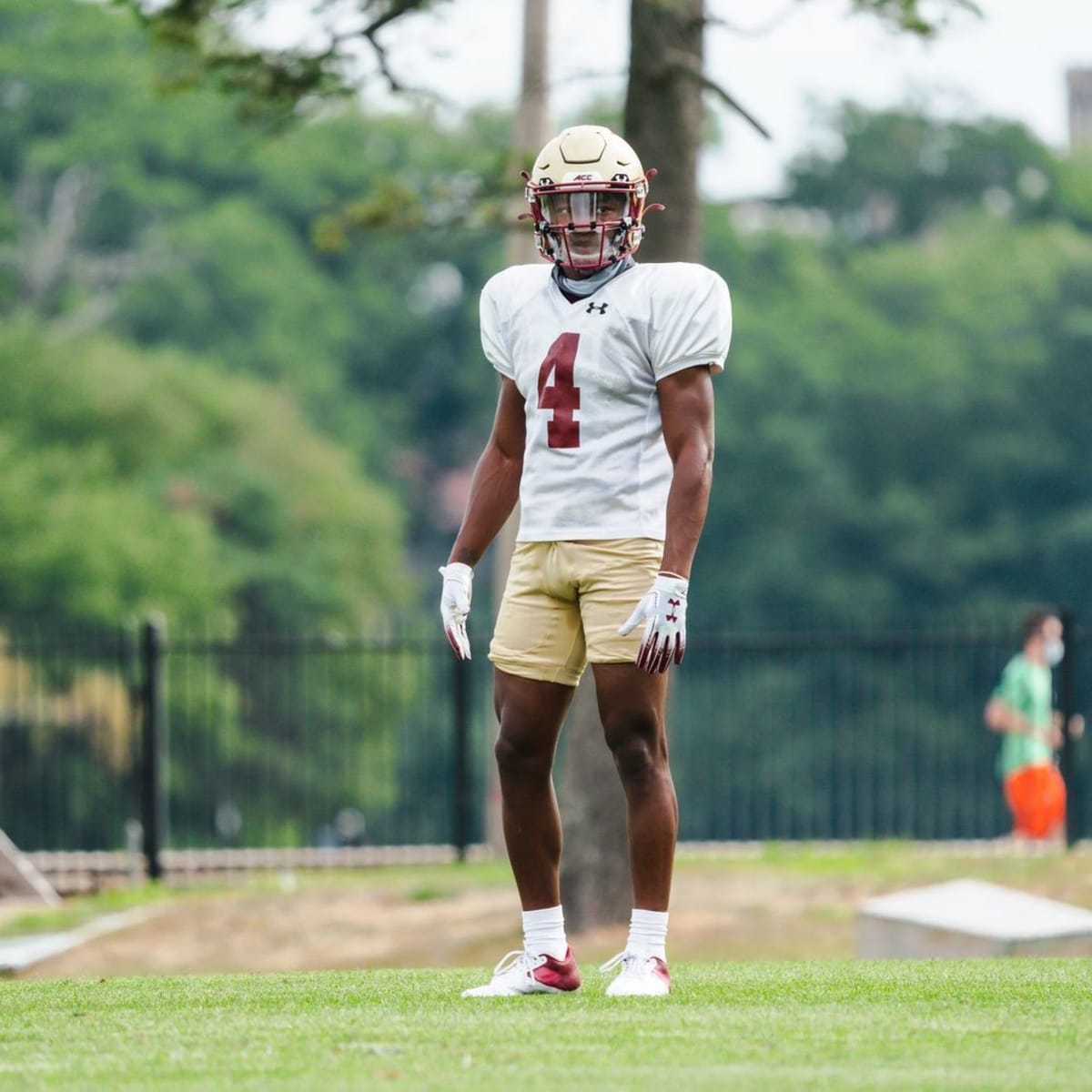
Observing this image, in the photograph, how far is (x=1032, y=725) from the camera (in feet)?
50.0

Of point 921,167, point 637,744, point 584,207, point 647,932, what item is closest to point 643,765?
point 637,744

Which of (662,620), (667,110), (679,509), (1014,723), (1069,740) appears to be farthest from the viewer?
(1014,723)

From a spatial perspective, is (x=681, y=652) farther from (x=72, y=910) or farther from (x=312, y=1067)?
(x=72, y=910)

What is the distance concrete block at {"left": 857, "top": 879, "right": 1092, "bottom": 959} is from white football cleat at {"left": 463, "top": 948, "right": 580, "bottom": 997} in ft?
8.49

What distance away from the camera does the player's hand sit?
5.32 metres

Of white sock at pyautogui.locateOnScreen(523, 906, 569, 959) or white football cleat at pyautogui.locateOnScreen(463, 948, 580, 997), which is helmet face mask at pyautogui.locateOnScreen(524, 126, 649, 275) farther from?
white football cleat at pyautogui.locateOnScreen(463, 948, 580, 997)

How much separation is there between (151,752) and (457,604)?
9692 mm

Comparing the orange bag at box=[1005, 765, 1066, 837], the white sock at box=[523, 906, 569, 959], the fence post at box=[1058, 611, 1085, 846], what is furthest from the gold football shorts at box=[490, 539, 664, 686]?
the orange bag at box=[1005, 765, 1066, 837]

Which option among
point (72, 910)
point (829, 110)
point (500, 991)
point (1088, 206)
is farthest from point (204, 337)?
point (500, 991)

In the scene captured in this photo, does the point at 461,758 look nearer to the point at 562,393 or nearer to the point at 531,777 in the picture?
the point at 531,777

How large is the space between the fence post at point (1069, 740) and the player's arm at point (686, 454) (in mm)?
9109

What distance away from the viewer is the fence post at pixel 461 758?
15172 mm

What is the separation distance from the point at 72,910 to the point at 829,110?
45.4 meters

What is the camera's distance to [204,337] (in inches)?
1861
